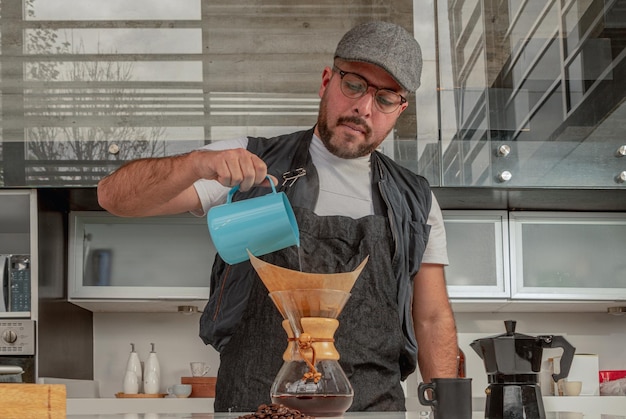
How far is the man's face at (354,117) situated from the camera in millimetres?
1949

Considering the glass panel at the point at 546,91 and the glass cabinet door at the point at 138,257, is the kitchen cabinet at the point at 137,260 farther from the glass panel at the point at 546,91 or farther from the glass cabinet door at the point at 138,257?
the glass panel at the point at 546,91

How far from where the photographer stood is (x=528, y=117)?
380cm

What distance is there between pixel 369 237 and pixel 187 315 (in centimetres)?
251

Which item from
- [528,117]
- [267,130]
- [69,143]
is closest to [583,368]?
[528,117]

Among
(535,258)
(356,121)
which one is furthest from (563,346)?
(535,258)

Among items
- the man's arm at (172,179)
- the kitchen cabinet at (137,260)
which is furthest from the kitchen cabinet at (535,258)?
the man's arm at (172,179)

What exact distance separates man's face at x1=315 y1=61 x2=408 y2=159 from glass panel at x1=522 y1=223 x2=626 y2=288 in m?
2.19

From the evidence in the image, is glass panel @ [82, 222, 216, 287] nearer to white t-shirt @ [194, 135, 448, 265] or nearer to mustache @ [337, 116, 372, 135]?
white t-shirt @ [194, 135, 448, 265]

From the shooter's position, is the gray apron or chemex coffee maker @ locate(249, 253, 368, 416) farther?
the gray apron

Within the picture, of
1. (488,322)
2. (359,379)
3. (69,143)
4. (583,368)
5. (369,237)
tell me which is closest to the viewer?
(359,379)

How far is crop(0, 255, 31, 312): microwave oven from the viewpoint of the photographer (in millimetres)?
3623

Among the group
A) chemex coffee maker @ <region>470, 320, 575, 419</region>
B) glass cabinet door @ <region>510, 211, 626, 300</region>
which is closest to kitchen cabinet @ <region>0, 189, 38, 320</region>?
glass cabinet door @ <region>510, 211, 626, 300</region>

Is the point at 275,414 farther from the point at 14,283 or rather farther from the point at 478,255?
the point at 478,255

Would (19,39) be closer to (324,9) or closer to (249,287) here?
(324,9)
